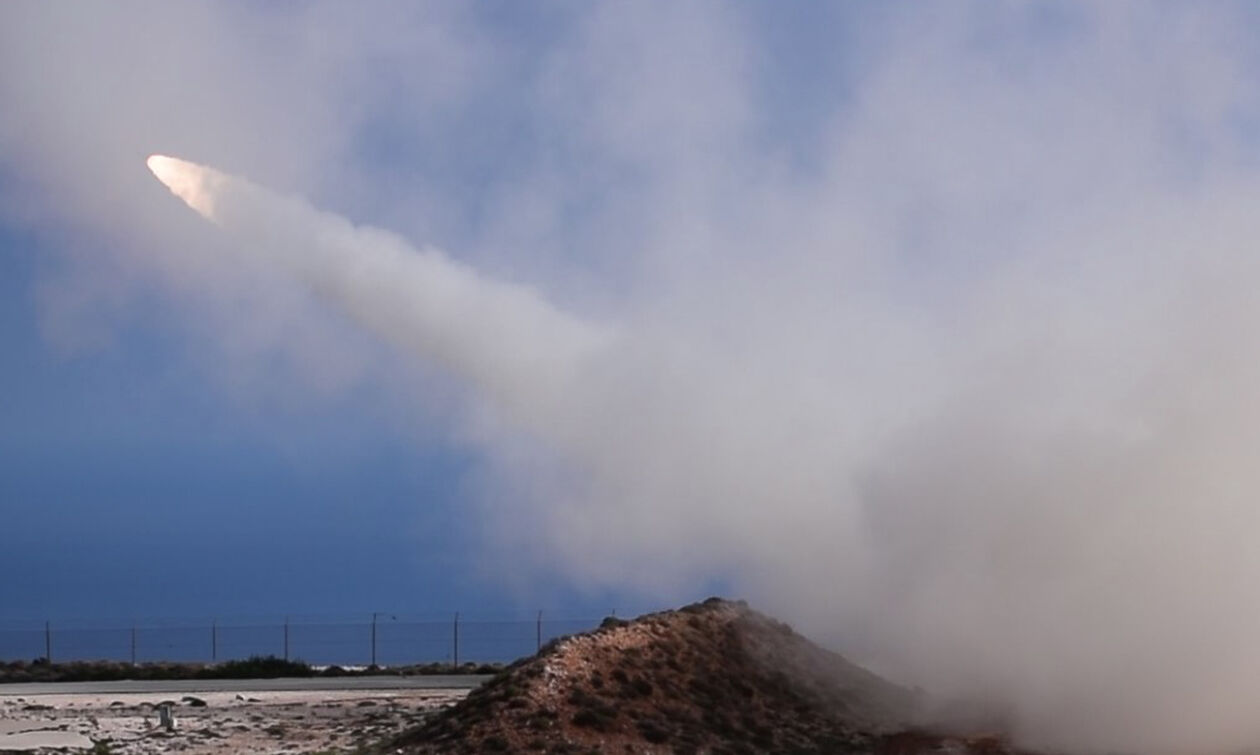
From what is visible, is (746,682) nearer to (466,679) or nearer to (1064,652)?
(1064,652)

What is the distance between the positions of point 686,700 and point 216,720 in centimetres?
952

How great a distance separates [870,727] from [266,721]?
11.2 meters

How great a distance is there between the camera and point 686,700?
26.2 metres

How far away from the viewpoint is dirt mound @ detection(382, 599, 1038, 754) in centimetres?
2392

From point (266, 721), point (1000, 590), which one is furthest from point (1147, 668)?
point (266, 721)

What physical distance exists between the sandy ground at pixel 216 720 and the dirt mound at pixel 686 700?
7.99ft

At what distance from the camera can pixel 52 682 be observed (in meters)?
40.2

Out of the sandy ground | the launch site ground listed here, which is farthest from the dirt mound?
the launch site ground

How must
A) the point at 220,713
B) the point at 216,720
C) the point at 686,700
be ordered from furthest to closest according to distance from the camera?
1. the point at 220,713
2. the point at 216,720
3. the point at 686,700

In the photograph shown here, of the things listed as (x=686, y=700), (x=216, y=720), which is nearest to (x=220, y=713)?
(x=216, y=720)

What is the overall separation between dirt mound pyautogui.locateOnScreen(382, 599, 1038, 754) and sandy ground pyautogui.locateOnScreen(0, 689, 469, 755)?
2436 mm

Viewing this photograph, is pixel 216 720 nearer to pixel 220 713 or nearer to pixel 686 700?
pixel 220 713

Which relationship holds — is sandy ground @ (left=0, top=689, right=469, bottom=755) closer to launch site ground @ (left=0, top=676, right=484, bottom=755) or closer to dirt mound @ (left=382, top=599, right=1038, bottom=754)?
launch site ground @ (left=0, top=676, right=484, bottom=755)

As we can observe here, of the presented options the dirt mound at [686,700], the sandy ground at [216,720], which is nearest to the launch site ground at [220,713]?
the sandy ground at [216,720]
